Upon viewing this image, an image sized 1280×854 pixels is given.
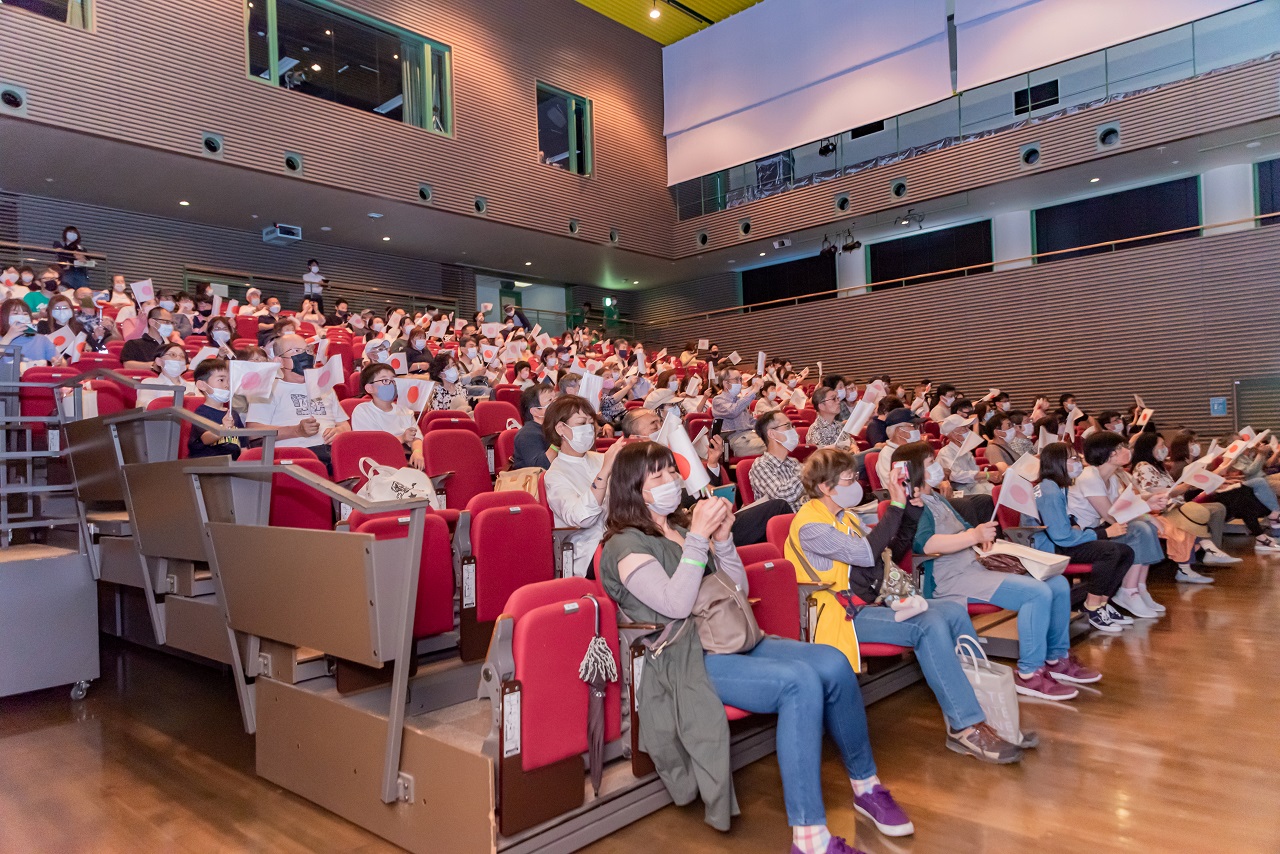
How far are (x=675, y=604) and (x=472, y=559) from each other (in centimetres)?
85

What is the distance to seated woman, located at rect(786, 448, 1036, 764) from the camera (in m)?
2.65

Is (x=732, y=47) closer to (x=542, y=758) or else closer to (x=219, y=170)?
(x=219, y=170)

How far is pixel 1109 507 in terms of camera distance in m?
4.41

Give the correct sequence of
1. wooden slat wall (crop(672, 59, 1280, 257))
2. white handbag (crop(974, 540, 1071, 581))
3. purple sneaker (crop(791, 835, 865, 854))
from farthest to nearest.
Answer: wooden slat wall (crop(672, 59, 1280, 257)) < white handbag (crop(974, 540, 1071, 581)) < purple sneaker (crop(791, 835, 865, 854))

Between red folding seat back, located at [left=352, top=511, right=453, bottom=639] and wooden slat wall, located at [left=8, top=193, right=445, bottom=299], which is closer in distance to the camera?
red folding seat back, located at [left=352, top=511, right=453, bottom=639]

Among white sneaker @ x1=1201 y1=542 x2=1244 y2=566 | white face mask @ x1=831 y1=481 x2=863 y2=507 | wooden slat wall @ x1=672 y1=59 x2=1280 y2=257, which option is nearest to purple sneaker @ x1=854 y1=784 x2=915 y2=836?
white face mask @ x1=831 y1=481 x2=863 y2=507

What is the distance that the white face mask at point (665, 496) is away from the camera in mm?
2270

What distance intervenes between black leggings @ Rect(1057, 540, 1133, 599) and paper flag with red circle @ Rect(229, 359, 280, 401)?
13.4 ft

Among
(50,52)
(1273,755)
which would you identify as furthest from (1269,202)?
(50,52)

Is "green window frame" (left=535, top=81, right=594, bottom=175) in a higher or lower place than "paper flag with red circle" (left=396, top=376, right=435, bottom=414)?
higher

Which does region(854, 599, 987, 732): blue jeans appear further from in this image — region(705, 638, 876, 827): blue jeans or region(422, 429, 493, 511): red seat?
region(422, 429, 493, 511): red seat

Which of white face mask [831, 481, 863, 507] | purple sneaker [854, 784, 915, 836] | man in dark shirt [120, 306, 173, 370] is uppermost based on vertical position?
man in dark shirt [120, 306, 173, 370]

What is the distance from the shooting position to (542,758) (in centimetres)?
194

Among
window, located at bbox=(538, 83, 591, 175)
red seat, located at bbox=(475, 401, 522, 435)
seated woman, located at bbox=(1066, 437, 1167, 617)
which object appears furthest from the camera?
window, located at bbox=(538, 83, 591, 175)
